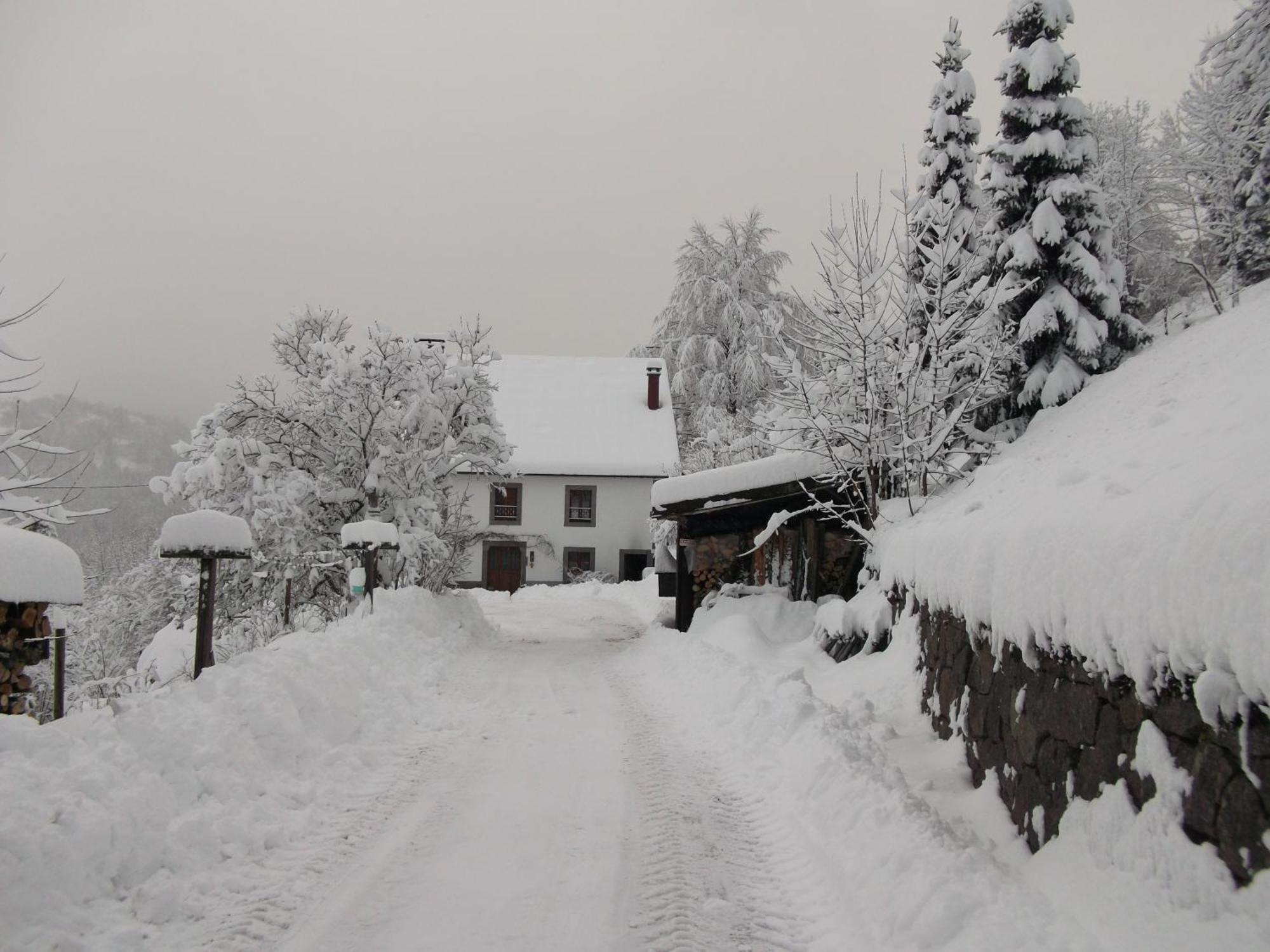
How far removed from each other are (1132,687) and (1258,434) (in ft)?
5.01

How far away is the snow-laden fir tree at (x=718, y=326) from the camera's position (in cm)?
3778

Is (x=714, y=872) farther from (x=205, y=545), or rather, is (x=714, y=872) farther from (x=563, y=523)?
(x=563, y=523)

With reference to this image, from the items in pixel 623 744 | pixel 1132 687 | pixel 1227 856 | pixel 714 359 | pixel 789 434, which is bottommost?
pixel 623 744

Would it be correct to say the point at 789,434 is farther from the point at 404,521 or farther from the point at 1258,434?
the point at 1258,434

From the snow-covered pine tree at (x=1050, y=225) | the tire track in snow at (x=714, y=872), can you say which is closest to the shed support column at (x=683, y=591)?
the snow-covered pine tree at (x=1050, y=225)

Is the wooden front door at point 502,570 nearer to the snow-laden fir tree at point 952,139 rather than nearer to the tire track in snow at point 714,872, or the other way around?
the snow-laden fir tree at point 952,139

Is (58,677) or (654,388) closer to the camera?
(58,677)

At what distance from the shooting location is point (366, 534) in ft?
42.5

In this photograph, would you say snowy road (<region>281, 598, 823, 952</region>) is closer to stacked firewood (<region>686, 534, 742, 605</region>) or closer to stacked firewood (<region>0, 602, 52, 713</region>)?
stacked firewood (<region>0, 602, 52, 713</region>)

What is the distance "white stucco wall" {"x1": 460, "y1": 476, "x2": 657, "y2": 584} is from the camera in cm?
3566

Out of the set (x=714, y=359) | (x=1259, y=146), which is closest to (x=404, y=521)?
(x=1259, y=146)

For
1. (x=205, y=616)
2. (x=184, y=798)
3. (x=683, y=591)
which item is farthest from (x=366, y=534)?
(x=184, y=798)

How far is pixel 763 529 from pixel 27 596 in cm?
1191

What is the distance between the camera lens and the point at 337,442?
16797mm
